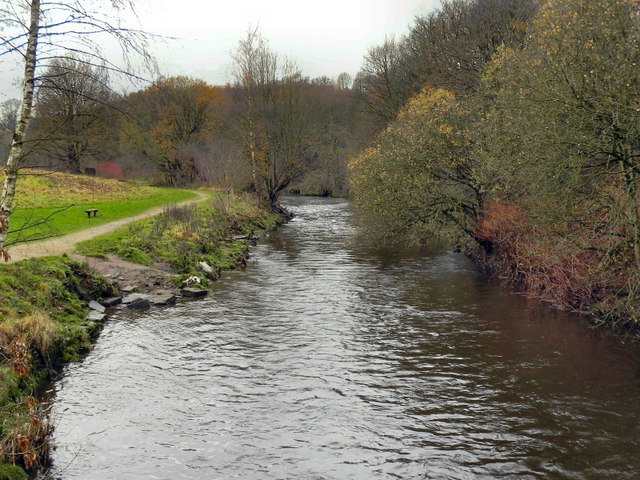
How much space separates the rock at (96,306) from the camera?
57.7 ft

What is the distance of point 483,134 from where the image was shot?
2345cm

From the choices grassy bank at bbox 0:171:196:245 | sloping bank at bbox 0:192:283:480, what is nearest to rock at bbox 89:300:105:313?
sloping bank at bbox 0:192:283:480

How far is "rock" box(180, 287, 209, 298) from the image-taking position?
20.4 metres

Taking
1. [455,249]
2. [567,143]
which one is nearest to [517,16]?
[455,249]

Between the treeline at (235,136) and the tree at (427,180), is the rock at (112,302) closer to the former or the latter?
the treeline at (235,136)

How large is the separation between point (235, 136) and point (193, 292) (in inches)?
1249

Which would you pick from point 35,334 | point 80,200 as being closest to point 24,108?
point 35,334

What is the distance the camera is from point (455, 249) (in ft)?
99.0

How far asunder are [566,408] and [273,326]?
8509 millimetres

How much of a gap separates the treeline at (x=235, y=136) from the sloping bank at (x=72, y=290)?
4148 mm

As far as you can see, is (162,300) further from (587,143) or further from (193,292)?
(587,143)

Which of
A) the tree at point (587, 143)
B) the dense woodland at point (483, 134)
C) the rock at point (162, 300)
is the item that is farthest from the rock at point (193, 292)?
the tree at point (587, 143)

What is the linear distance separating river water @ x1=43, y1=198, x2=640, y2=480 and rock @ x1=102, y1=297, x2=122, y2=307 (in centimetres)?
115

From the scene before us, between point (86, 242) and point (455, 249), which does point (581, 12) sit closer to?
point (455, 249)
